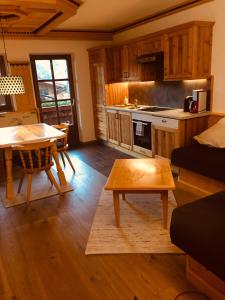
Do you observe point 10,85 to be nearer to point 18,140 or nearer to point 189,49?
point 18,140

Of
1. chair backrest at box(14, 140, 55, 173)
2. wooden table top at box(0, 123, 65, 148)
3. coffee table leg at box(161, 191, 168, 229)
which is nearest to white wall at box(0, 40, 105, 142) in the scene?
wooden table top at box(0, 123, 65, 148)

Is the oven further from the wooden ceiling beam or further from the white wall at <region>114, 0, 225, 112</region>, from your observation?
the wooden ceiling beam

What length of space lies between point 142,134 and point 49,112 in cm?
232

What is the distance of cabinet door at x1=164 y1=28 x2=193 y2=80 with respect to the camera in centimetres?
348

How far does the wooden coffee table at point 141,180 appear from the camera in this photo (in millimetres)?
2326

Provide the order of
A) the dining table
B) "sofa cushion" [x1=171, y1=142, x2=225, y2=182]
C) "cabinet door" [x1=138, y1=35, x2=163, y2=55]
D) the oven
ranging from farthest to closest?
1. the oven
2. "cabinet door" [x1=138, y1=35, x2=163, y2=55]
3. the dining table
4. "sofa cushion" [x1=171, y1=142, x2=225, y2=182]

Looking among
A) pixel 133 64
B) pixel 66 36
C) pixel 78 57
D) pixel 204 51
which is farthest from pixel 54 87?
pixel 204 51

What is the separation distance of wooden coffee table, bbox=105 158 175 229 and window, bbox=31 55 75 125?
10.2ft

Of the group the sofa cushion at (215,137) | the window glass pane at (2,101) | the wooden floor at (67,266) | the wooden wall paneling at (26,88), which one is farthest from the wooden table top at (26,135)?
the sofa cushion at (215,137)

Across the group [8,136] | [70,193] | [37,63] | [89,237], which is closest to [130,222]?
[89,237]

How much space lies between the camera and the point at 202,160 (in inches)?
117

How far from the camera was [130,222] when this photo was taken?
2.61m

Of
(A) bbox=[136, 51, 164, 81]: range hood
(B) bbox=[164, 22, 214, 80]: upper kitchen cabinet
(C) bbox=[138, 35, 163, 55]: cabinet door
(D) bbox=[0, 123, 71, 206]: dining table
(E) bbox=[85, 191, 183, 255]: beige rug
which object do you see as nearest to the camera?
(E) bbox=[85, 191, 183, 255]: beige rug

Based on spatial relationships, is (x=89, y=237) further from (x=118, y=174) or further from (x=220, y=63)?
(x=220, y=63)
